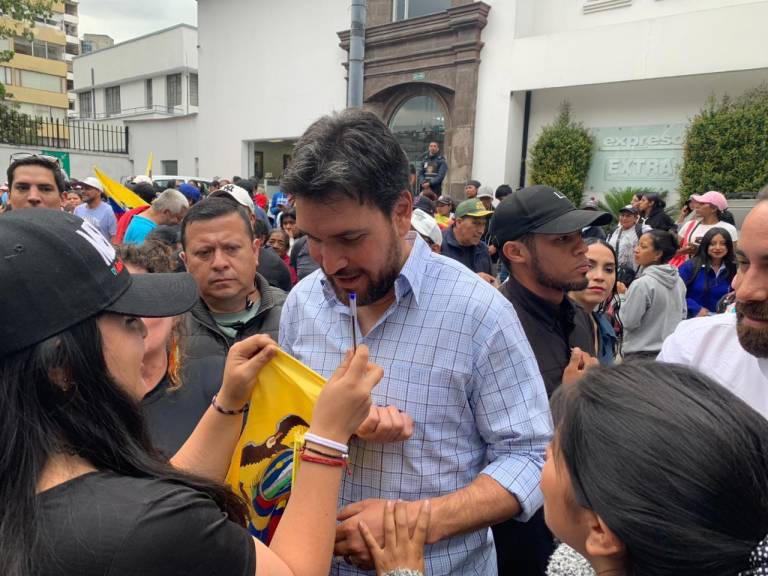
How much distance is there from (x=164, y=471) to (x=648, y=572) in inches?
36.4

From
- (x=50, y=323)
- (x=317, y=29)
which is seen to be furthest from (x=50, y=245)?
(x=317, y=29)

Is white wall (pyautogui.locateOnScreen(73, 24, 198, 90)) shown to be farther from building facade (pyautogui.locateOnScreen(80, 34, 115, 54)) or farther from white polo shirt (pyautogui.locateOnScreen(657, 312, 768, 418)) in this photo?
building facade (pyautogui.locateOnScreen(80, 34, 115, 54))

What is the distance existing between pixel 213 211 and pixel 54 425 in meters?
1.93

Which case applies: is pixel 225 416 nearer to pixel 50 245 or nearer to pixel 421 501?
pixel 421 501

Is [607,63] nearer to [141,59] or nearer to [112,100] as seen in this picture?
[141,59]

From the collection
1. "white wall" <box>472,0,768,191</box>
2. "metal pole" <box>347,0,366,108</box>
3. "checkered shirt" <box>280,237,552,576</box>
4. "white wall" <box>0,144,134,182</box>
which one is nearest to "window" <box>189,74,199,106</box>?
"white wall" <box>0,144,134,182</box>

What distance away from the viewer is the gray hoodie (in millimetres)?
4633

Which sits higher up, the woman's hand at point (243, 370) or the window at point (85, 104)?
the window at point (85, 104)

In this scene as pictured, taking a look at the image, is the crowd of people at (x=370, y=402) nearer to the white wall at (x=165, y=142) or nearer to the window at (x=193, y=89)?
the white wall at (x=165, y=142)

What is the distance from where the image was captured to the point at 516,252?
9.34 feet

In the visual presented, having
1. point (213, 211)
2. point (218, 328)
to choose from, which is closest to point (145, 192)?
point (213, 211)

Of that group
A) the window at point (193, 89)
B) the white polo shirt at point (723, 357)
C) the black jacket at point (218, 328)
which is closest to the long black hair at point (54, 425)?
the black jacket at point (218, 328)

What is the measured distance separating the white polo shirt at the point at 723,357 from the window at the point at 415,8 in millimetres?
14732

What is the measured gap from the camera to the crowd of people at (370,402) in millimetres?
932
